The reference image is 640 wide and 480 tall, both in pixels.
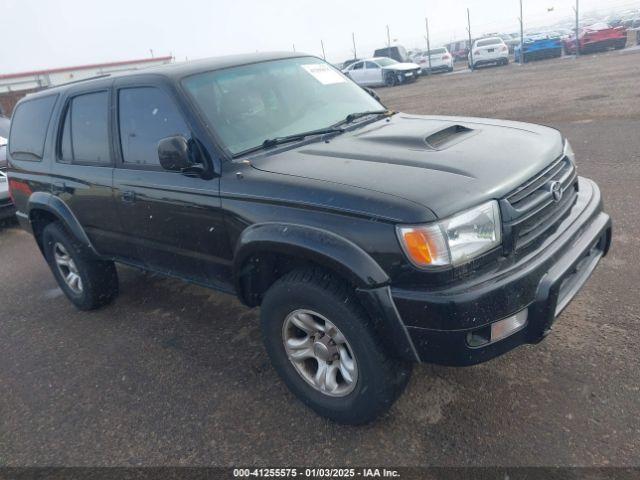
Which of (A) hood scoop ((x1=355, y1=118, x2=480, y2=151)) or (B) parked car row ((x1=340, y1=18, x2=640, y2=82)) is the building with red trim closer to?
(B) parked car row ((x1=340, y1=18, x2=640, y2=82))

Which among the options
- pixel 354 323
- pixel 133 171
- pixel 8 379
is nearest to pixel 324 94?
pixel 133 171

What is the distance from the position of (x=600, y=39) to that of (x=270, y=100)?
82.7ft

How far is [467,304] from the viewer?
2166 millimetres

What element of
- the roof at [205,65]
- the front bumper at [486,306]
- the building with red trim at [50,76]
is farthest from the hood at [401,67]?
the front bumper at [486,306]

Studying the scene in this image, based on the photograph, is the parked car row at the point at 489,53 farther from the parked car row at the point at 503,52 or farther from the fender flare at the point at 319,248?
the fender flare at the point at 319,248

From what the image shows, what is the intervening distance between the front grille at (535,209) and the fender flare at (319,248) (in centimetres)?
64

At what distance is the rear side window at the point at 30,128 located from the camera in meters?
4.27

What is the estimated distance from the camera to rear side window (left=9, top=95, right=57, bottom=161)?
4273 mm

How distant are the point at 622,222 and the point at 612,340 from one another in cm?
209

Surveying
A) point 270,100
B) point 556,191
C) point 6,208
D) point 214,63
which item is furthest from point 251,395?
point 6,208

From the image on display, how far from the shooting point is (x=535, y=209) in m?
2.50

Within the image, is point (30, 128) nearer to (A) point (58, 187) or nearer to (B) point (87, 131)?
(A) point (58, 187)

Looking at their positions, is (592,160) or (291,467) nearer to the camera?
(291,467)

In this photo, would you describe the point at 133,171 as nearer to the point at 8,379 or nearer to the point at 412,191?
the point at 8,379
